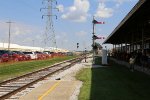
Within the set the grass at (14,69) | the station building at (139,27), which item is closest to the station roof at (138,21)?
the station building at (139,27)

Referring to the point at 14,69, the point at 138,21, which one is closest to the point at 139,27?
the point at 138,21

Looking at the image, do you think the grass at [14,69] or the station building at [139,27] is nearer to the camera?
the station building at [139,27]

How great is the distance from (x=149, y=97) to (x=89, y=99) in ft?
8.53

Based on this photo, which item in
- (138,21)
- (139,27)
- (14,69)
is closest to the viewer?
(138,21)

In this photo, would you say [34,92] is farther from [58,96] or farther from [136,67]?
[136,67]

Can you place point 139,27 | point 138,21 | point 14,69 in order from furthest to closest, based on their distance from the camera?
point 14,69 < point 139,27 < point 138,21

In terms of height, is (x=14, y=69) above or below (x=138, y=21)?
below

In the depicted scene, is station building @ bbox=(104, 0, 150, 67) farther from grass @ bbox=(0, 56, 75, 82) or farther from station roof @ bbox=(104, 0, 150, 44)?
grass @ bbox=(0, 56, 75, 82)

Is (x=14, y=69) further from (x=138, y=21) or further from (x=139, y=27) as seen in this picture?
(x=138, y=21)

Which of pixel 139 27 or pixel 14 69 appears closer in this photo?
pixel 139 27

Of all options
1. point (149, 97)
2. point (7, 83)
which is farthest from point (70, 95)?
point (7, 83)

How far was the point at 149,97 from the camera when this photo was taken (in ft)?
53.5

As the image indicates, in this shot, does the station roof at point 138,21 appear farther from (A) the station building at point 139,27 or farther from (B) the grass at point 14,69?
(B) the grass at point 14,69

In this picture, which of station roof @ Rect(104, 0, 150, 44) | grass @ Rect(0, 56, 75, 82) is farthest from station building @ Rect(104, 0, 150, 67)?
grass @ Rect(0, 56, 75, 82)
